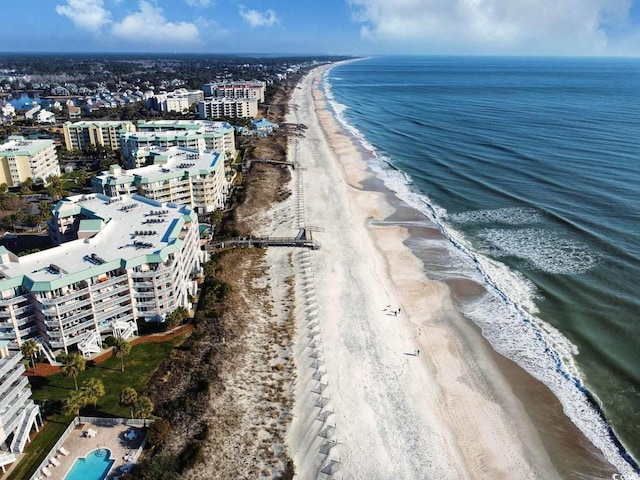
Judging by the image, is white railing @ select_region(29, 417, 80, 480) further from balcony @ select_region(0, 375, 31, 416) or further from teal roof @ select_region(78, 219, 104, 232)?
teal roof @ select_region(78, 219, 104, 232)

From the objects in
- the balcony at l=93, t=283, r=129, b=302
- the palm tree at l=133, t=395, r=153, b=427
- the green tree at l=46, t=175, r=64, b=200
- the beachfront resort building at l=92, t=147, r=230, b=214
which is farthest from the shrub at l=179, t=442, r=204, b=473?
the green tree at l=46, t=175, r=64, b=200

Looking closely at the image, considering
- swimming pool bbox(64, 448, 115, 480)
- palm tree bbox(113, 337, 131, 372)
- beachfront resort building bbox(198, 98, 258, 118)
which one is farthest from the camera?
beachfront resort building bbox(198, 98, 258, 118)

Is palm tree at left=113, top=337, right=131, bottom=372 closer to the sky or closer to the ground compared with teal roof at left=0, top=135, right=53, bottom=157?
closer to the ground

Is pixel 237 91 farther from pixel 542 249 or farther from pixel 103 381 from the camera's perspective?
pixel 103 381

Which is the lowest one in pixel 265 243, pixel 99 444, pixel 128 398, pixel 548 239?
pixel 99 444

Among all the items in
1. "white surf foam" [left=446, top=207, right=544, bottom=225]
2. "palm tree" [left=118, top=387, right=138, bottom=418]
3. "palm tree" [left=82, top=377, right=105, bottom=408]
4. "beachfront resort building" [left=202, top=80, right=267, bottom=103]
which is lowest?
"palm tree" [left=118, top=387, right=138, bottom=418]

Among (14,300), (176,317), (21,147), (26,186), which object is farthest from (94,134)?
(176,317)

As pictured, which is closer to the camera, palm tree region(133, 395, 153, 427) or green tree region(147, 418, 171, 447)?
green tree region(147, 418, 171, 447)

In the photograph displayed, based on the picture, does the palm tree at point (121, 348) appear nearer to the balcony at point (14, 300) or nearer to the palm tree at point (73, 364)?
the palm tree at point (73, 364)
